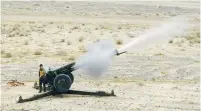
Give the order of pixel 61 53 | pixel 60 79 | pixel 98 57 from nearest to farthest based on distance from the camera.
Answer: pixel 60 79 → pixel 98 57 → pixel 61 53

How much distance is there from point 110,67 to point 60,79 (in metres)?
8.33

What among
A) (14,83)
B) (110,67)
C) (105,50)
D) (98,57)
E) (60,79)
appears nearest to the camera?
(60,79)

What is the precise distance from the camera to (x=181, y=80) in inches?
979

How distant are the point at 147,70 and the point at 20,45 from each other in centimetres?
1425

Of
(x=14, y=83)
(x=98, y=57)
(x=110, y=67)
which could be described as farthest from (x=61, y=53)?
(x=98, y=57)

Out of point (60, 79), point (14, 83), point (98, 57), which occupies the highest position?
point (98, 57)

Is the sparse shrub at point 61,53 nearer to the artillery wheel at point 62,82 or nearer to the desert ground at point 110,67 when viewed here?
the desert ground at point 110,67

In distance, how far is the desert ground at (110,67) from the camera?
64.7 feet

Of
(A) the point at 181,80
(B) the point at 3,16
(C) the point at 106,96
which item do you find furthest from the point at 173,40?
(B) the point at 3,16

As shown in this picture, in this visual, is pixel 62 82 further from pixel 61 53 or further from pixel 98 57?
pixel 61 53

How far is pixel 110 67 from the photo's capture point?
91.8ft

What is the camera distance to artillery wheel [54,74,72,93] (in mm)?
19922

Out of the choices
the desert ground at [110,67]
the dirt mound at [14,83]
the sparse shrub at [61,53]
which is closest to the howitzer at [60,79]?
the desert ground at [110,67]

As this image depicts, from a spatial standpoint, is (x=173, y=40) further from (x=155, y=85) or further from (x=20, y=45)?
(x=155, y=85)
